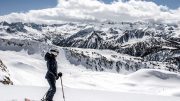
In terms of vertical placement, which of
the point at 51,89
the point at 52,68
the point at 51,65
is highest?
the point at 51,65

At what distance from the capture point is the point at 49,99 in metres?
14.6

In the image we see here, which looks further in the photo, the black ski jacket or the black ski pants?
the black ski pants

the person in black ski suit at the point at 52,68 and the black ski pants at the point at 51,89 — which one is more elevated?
the person in black ski suit at the point at 52,68

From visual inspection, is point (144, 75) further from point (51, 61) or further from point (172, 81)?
point (51, 61)

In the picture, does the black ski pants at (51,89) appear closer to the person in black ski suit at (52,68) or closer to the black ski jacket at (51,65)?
the person in black ski suit at (52,68)

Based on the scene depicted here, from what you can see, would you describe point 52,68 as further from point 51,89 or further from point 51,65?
point 51,89

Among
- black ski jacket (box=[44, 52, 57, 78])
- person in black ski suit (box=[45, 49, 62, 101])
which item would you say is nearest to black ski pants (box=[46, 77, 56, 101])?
person in black ski suit (box=[45, 49, 62, 101])

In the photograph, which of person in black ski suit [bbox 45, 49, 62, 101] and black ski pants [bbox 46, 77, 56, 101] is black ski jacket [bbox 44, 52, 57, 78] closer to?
person in black ski suit [bbox 45, 49, 62, 101]

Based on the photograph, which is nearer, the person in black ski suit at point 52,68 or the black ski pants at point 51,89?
the person in black ski suit at point 52,68

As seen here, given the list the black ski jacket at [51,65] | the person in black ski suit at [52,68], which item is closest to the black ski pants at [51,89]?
the person in black ski suit at [52,68]

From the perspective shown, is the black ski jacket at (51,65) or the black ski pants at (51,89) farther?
the black ski pants at (51,89)

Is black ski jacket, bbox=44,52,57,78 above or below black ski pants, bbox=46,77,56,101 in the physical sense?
above

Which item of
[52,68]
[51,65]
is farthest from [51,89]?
[51,65]

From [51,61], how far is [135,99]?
26.5 ft
